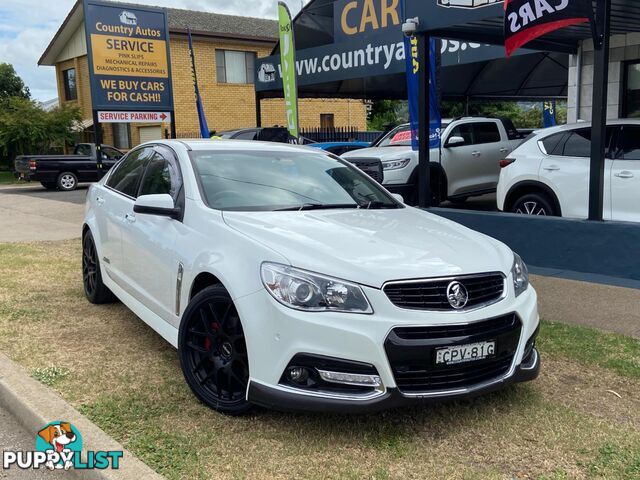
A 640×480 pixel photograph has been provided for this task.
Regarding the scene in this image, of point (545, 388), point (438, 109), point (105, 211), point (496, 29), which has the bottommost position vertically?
point (545, 388)

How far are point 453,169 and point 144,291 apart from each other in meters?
7.70

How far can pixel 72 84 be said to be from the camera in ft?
102

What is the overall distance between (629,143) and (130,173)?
547 centimetres

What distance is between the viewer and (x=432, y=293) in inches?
128

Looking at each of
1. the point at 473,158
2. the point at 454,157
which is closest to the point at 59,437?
the point at 454,157

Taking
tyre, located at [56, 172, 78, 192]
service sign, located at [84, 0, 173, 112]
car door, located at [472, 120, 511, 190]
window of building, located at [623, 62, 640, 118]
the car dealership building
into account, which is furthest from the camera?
the car dealership building

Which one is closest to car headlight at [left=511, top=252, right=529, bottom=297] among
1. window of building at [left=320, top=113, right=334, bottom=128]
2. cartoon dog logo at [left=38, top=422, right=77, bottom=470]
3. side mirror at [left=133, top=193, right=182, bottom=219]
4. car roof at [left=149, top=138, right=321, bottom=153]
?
car roof at [left=149, top=138, right=321, bottom=153]

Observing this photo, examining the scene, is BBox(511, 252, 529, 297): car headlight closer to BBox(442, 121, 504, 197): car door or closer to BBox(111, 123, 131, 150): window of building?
BBox(442, 121, 504, 197): car door

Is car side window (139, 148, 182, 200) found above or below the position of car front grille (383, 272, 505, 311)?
above

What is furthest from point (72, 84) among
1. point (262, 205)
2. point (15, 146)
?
point (262, 205)

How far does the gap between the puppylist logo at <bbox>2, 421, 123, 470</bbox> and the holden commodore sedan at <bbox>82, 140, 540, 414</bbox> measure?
0.68 metres

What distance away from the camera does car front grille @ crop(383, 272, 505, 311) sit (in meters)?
3.18

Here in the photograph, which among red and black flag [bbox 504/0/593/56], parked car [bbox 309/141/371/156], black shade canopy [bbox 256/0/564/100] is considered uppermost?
black shade canopy [bbox 256/0/564/100]

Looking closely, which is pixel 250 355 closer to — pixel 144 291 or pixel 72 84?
pixel 144 291
